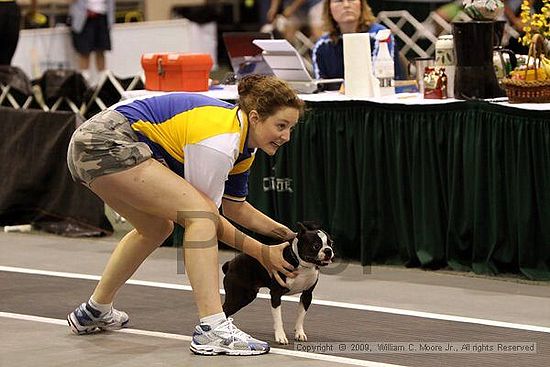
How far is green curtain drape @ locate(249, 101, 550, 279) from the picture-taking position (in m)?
5.62

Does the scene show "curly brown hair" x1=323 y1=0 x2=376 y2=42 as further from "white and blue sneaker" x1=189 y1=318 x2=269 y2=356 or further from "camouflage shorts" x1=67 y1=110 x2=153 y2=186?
"white and blue sneaker" x1=189 y1=318 x2=269 y2=356

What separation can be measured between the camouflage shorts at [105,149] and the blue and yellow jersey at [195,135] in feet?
0.16

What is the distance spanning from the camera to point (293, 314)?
16.6ft

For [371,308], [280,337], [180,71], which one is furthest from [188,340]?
[180,71]

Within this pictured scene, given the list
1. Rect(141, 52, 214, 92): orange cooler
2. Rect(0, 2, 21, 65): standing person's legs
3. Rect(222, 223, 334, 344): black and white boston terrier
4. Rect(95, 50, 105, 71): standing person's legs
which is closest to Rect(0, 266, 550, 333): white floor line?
Rect(222, 223, 334, 344): black and white boston terrier

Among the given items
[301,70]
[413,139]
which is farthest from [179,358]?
[301,70]

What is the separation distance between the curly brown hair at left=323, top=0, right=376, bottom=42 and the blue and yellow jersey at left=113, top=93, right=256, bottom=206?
2533mm

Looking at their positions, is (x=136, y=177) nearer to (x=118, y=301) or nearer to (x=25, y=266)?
(x=118, y=301)

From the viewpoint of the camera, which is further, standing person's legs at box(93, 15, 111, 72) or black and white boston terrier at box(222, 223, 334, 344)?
standing person's legs at box(93, 15, 111, 72)

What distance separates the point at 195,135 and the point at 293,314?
1127 millimetres

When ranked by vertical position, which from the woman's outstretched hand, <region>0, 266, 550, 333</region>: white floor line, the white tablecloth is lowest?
<region>0, 266, 550, 333</region>: white floor line

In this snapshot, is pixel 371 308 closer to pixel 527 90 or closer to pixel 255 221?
pixel 255 221

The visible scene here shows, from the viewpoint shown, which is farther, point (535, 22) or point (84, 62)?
point (84, 62)

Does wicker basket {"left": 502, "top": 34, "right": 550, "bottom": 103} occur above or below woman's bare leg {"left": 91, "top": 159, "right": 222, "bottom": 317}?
above
